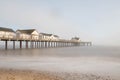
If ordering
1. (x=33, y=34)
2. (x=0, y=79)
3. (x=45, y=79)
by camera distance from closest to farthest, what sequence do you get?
(x=0, y=79)
(x=45, y=79)
(x=33, y=34)

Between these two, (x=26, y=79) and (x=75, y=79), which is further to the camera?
(x=75, y=79)

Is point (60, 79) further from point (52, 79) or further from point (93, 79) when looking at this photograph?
point (93, 79)

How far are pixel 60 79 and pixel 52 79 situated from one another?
44 cm

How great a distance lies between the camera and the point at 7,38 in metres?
39.7

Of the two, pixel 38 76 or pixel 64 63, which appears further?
pixel 64 63

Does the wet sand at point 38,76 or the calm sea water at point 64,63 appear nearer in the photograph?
the wet sand at point 38,76

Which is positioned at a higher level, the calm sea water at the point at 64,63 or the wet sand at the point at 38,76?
the wet sand at the point at 38,76

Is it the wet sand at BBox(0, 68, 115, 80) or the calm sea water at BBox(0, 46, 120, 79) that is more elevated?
the wet sand at BBox(0, 68, 115, 80)

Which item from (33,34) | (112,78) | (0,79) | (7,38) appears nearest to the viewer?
(0,79)

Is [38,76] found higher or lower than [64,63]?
higher

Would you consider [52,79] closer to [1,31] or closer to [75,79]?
[75,79]

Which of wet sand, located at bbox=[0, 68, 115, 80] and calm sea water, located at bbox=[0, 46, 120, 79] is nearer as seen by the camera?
wet sand, located at bbox=[0, 68, 115, 80]

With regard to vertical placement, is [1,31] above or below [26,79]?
above

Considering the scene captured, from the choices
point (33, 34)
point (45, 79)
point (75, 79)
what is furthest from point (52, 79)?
point (33, 34)
